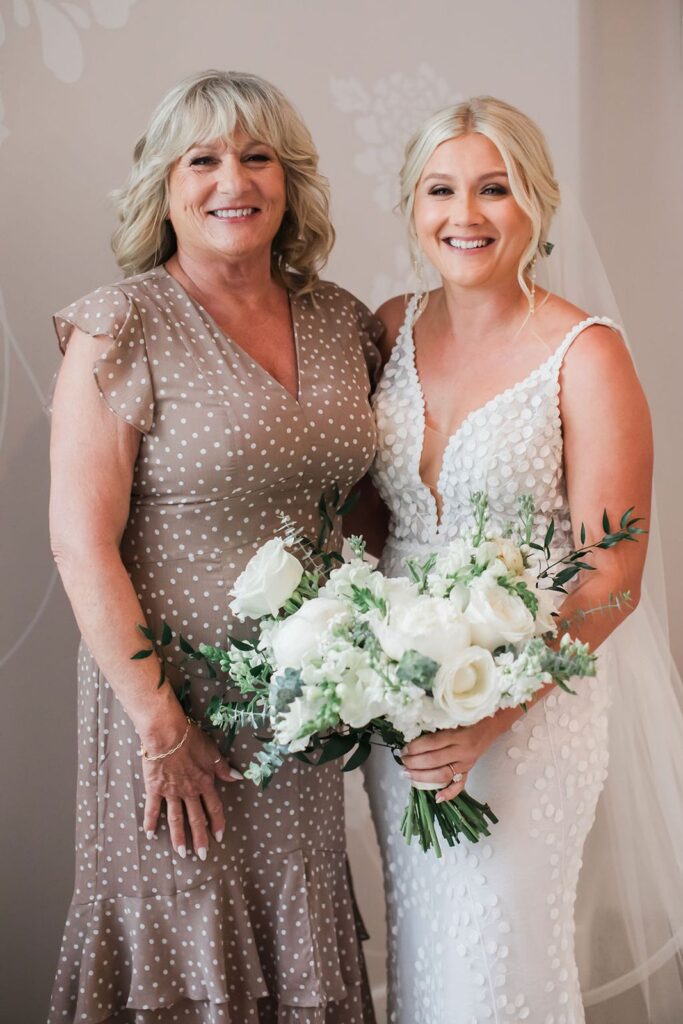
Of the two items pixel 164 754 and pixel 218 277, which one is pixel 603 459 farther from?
pixel 164 754

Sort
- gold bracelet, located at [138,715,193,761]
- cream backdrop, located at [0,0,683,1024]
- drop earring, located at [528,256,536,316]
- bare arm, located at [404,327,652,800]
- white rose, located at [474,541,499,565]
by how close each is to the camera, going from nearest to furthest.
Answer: white rose, located at [474,541,499,565] → gold bracelet, located at [138,715,193,761] → bare arm, located at [404,327,652,800] → drop earring, located at [528,256,536,316] → cream backdrop, located at [0,0,683,1024]

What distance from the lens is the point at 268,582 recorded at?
1.67 metres

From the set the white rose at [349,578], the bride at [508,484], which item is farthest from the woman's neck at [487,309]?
the white rose at [349,578]

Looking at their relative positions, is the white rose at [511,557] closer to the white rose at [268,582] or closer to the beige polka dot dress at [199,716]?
the white rose at [268,582]

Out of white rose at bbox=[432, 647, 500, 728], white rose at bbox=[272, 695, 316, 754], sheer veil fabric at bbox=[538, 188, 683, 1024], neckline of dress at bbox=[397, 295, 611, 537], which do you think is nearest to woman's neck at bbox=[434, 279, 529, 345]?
neckline of dress at bbox=[397, 295, 611, 537]

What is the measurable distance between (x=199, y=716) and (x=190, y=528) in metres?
0.35

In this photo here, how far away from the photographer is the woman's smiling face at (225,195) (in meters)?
1.93

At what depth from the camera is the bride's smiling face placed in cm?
206

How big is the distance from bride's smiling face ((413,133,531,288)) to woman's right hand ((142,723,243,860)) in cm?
101

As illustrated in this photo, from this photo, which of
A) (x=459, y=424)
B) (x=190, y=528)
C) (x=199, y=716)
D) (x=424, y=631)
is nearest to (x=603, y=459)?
(x=459, y=424)

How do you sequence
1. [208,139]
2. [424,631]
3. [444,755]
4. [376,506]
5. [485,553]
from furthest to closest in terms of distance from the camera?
1. [376,506]
2. [208,139]
3. [444,755]
4. [485,553]
5. [424,631]

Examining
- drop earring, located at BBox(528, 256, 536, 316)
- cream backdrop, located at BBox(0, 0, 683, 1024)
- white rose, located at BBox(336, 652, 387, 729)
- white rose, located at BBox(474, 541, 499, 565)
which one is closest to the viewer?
white rose, located at BBox(336, 652, 387, 729)

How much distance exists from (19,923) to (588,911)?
133cm

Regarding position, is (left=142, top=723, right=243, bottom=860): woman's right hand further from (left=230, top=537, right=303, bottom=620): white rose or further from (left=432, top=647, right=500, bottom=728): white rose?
(left=432, top=647, right=500, bottom=728): white rose
